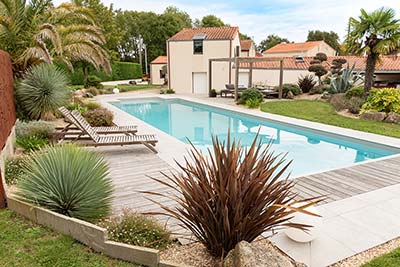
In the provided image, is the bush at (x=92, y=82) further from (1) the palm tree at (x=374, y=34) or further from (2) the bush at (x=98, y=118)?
(1) the palm tree at (x=374, y=34)

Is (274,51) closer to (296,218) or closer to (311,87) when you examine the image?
(311,87)

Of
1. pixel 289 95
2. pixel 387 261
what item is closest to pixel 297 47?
pixel 289 95

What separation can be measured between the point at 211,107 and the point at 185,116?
7.60 ft

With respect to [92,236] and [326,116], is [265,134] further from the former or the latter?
[92,236]

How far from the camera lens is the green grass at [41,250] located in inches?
126

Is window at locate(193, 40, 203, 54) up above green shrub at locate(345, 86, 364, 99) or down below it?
above

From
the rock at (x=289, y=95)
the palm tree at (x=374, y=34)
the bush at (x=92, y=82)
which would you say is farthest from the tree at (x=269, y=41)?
the palm tree at (x=374, y=34)

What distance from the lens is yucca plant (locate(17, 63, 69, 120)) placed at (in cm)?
959

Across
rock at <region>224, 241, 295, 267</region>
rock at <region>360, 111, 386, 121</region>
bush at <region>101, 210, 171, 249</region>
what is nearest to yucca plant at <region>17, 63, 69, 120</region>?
bush at <region>101, 210, 171, 249</region>

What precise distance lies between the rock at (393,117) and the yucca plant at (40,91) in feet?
41.8

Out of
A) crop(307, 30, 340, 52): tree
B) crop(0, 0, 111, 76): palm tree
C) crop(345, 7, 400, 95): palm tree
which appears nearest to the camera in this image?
crop(0, 0, 111, 76): palm tree

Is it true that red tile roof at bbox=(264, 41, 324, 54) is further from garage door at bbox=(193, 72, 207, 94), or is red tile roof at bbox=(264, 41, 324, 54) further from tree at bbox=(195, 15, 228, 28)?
garage door at bbox=(193, 72, 207, 94)

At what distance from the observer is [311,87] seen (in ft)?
73.3

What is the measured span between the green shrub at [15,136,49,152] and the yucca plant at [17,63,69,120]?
2156mm
